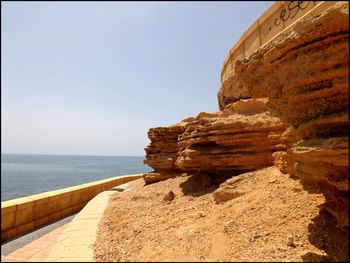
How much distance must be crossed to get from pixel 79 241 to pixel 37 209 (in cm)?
434

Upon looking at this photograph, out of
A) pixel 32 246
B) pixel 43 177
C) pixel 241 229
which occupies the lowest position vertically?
pixel 43 177

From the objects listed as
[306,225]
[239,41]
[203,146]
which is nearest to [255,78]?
[306,225]

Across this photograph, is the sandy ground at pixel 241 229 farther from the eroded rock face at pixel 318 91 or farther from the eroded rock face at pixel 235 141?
the eroded rock face at pixel 235 141

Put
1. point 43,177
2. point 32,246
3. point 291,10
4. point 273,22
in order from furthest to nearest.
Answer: point 43,177 < point 273,22 < point 291,10 < point 32,246

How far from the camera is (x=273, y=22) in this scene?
11008 mm

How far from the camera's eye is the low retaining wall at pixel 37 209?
279 inches

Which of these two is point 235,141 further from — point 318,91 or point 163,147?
point 163,147

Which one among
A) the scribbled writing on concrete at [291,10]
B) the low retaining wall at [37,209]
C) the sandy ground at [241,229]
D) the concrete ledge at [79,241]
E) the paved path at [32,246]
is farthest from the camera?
the scribbled writing on concrete at [291,10]

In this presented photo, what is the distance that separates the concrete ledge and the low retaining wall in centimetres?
207

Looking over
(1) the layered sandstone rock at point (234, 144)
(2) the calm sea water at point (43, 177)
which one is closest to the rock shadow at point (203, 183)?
(1) the layered sandstone rock at point (234, 144)

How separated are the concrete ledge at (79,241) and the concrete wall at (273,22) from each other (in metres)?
7.64

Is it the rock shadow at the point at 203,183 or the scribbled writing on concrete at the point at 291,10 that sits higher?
the scribbled writing on concrete at the point at 291,10

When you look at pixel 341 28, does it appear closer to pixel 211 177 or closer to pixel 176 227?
pixel 176 227

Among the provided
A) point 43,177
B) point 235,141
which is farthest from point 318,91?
point 43,177
